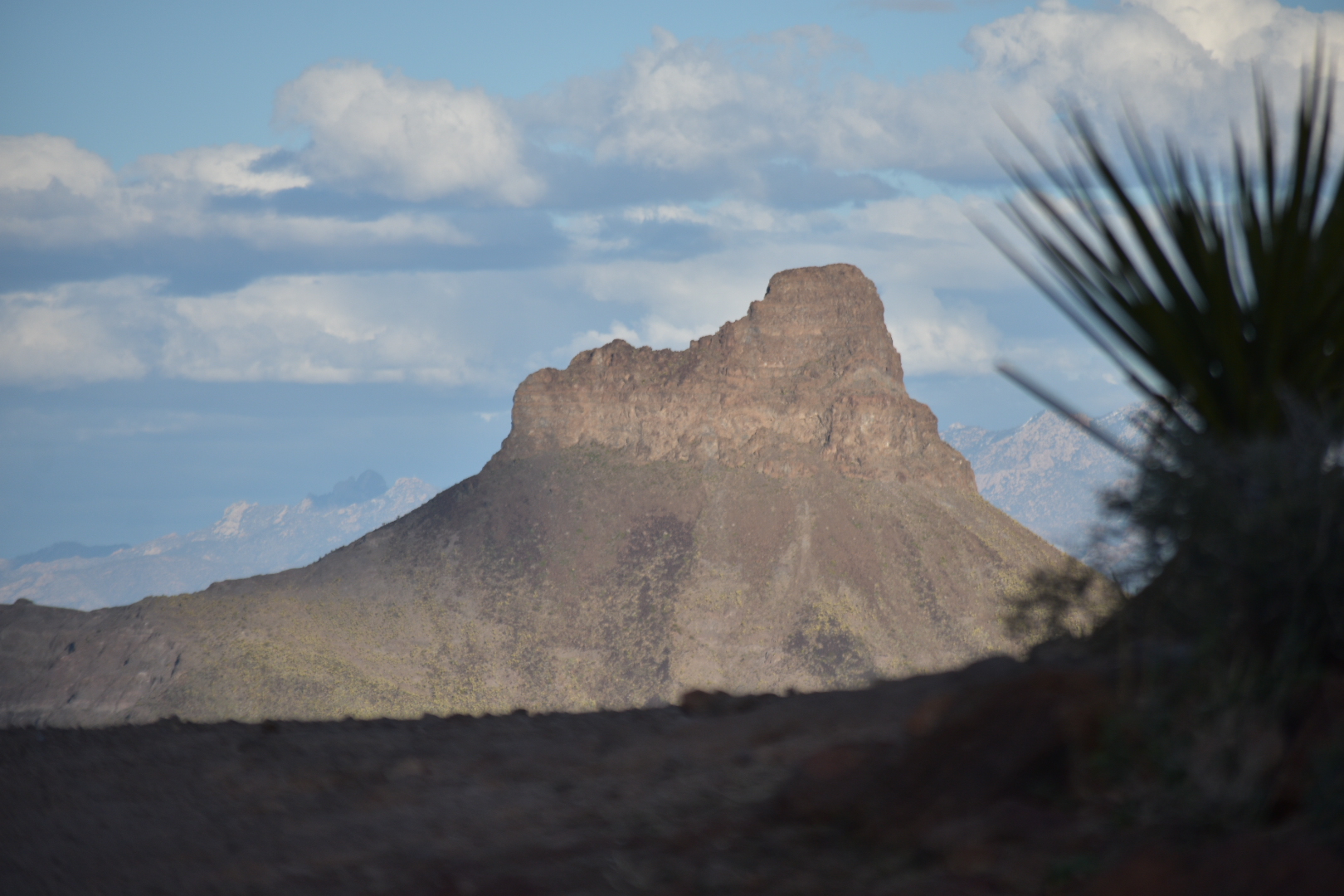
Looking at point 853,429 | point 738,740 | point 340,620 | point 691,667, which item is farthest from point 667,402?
point 738,740

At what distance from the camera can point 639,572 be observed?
268ft

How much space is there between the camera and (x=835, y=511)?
83.0 m

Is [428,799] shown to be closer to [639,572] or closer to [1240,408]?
[1240,408]

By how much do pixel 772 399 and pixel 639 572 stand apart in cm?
1842

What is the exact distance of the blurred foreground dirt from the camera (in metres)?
4.00

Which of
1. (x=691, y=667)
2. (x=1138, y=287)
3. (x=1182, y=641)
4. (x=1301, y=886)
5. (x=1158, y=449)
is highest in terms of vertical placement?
(x=1138, y=287)

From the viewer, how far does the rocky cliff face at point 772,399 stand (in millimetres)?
87312

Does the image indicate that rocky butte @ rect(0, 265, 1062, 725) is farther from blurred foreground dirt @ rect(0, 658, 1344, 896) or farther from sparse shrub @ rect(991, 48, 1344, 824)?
sparse shrub @ rect(991, 48, 1344, 824)

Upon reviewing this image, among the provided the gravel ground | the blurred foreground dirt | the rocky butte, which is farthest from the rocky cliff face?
the blurred foreground dirt

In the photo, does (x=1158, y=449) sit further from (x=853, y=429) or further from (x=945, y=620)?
(x=853, y=429)

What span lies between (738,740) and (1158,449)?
2.87 meters

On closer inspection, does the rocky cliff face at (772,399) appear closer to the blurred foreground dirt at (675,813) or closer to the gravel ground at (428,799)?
the gravel ground at (428,799)

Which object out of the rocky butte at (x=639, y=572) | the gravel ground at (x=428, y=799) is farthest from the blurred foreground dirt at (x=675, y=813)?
the rocky butte at (x=639, y=572)

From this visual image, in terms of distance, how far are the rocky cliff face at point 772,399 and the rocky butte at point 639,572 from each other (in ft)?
0.64
